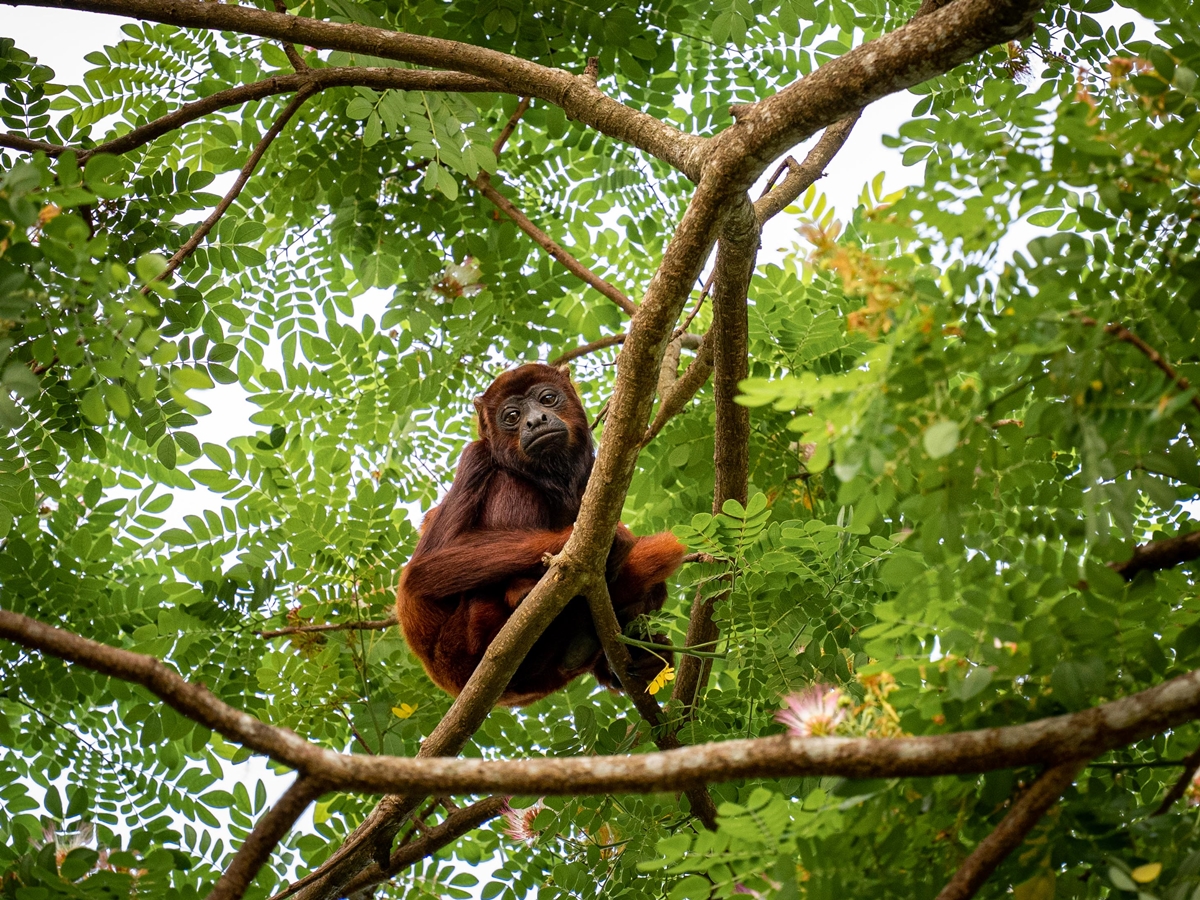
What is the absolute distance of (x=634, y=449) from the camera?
3.36 m

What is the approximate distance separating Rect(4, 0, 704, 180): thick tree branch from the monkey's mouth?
1.55 m

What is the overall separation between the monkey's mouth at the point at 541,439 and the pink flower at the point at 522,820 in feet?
4.94

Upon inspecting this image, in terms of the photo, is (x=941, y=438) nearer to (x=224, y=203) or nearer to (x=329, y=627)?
(x=224, y=203)

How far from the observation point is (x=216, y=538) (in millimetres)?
4953

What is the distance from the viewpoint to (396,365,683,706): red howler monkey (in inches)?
172

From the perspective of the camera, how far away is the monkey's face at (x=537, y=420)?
500 centimetres

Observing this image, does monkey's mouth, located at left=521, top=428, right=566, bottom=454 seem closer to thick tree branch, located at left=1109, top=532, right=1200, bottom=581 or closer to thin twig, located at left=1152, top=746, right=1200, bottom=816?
thick tree branch, located at left=1109, top=532, right=1200, bottom=581

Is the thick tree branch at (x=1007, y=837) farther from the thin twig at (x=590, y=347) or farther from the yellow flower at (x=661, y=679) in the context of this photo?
the thin twig at (x=590, y=347)

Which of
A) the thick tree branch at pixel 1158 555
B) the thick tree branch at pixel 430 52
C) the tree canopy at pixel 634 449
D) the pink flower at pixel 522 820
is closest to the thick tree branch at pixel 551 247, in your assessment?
the tree canopy at pixel 634 449

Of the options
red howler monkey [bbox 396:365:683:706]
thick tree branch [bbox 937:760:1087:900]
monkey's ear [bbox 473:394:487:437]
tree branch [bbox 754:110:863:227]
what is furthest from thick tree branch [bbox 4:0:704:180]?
thick tree branch [bbox 937:760:1087:900]

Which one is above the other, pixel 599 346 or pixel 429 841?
pixel 599 346

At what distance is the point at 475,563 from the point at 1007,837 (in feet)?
8.61

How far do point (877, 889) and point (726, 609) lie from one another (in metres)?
1.52

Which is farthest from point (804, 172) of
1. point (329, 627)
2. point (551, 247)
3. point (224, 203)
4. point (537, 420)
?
point (329, 627)
